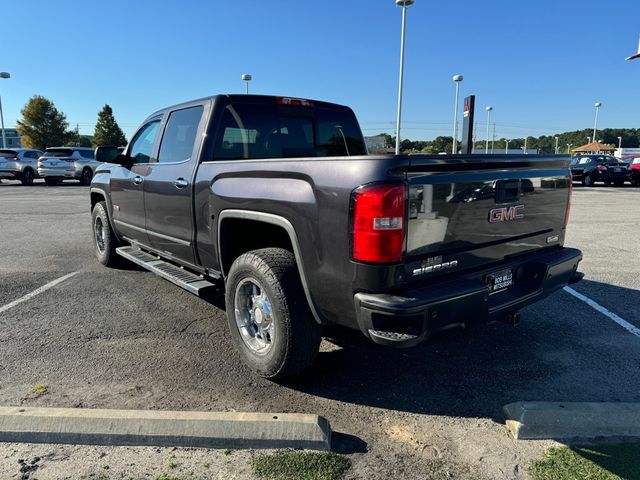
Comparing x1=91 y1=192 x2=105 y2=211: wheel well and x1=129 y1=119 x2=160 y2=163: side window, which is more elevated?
x1=129 y1=119 x2=160 y2=163: side window

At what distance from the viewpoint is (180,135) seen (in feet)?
14.9

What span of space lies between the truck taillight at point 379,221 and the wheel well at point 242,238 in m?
1.02

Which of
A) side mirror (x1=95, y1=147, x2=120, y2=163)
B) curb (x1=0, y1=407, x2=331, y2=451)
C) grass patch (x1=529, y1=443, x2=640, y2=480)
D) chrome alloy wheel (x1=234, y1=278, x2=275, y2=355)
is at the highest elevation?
side mirror (x1=95, y1=147, x2=120, y2=163)

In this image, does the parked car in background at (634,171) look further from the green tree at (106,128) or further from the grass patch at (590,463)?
the green tree at (106,128)

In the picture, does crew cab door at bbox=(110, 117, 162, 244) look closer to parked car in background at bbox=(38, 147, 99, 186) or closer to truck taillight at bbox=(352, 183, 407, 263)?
truck taillight at bbox=(352, 183, 407, 263)

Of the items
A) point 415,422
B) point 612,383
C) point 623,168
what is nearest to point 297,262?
point 415,422

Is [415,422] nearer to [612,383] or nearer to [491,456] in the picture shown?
[491,456]

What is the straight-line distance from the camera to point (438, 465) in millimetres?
2539

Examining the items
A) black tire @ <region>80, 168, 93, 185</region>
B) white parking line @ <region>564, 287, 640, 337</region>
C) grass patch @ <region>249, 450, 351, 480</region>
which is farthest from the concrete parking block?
black tire @ <region>80, 168, 93, 185</region>

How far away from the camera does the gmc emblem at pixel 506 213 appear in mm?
3129

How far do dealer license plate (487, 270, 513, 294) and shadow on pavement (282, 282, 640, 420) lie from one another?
0.42m

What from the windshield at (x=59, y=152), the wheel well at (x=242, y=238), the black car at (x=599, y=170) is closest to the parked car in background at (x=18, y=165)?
the windshield at (x=59, y=152)

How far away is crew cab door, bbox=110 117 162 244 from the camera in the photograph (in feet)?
16.6

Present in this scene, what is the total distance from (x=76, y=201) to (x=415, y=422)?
14.9m
